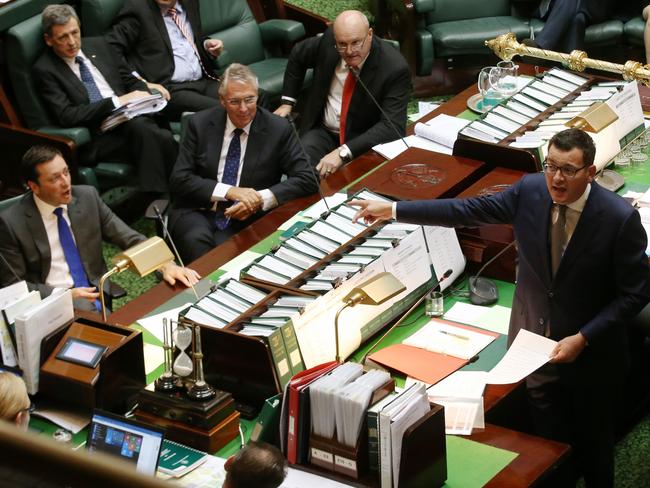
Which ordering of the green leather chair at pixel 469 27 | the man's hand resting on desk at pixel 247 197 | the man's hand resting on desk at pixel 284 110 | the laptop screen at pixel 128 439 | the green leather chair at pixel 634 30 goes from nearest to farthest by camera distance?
the laptop screen at pixel 128 439, the man's hand resting on desk at pixel 247 197, the man's hand resting on desk at pixel 284 110, the green leather chair at pixel 634 30, the green leather chair at pixel 469 27

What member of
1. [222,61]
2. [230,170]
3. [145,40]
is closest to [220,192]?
[230,170]

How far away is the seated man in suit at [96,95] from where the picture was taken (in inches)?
208

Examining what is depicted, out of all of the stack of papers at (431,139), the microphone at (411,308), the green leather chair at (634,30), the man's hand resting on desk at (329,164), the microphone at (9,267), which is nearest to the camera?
the microphone at (411,308)

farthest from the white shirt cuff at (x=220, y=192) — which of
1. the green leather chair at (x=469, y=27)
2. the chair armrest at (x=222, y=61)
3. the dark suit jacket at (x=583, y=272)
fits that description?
the green leather chair at (x=469, y=27)

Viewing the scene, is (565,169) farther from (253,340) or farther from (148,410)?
(148,410)

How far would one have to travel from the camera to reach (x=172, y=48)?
600 cm

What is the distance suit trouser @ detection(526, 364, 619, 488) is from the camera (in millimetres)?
3186

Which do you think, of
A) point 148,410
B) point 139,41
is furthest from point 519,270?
point 139,41

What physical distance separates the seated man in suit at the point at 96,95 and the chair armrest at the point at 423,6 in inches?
85.1

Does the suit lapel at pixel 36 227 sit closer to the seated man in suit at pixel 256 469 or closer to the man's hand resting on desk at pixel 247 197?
the man's hand resting on desk at pixel 247 197

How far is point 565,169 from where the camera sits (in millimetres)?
2963

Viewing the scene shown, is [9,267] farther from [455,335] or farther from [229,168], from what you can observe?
[455,335]

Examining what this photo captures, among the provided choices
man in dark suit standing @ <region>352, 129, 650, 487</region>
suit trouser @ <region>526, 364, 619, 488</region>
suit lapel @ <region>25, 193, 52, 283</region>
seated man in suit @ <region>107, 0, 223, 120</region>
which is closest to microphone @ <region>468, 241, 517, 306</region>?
man in dark suit standing @ <region>352, 129, 650, 487</region>

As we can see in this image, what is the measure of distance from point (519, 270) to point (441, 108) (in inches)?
87.2
